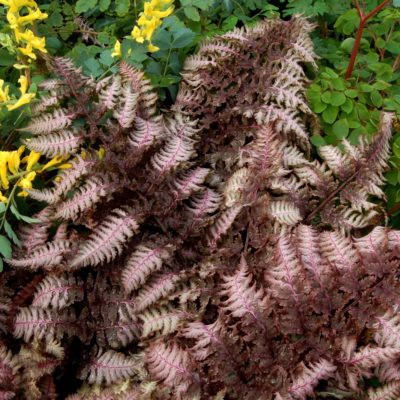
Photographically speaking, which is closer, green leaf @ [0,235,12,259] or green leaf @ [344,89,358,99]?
green leaf @ [0,235,12,259]

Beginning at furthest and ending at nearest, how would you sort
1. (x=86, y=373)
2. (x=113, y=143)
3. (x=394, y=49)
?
(x=394, y=49) → (x=113, y=143) → (x=86, y=373)

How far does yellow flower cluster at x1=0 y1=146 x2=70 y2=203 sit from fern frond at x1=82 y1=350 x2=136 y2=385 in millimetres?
519

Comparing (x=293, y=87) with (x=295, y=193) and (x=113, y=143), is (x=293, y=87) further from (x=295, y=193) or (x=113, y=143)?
(x=113, y=143)

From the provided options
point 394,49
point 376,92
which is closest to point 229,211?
point 376,92

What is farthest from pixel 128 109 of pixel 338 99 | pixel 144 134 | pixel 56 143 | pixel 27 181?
pixel 338 99

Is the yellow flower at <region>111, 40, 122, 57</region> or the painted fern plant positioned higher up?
the yellow flower at <region>111, 40, 122, 57</region>

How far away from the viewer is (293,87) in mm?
1755

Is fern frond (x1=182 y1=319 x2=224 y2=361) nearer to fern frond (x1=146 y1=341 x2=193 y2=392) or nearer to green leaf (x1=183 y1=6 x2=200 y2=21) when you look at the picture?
fern frond (x1=146 y1=341 x2=193 y2=392)

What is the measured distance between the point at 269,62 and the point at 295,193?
1.52 feet

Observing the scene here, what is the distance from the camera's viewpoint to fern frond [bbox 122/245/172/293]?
56.7 inches

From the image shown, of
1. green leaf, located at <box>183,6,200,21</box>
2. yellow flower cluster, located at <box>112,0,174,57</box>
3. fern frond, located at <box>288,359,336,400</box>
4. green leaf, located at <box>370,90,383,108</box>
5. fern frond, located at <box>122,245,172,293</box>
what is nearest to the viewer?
fern frond, located at <box>288,359,336,400</box>

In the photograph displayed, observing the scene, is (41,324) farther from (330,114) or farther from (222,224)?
(330,114)

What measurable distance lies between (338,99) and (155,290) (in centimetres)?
84

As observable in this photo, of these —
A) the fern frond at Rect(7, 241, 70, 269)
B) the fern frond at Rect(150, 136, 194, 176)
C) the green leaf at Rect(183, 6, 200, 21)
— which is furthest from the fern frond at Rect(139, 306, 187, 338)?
the green leaf at Rect(183, 6, 200, 21)
